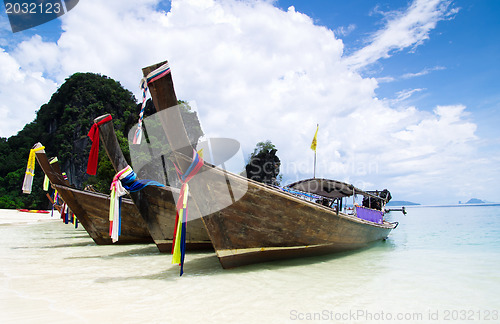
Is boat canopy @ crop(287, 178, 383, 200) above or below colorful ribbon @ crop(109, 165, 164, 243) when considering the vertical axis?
above

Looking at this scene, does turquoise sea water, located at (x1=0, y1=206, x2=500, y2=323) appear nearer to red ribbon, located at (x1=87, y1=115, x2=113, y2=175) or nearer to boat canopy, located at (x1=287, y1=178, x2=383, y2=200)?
red ribbon, located at (x1=87, y1=115, x2=113, y2=175)

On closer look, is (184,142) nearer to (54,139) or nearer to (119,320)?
(119,320)

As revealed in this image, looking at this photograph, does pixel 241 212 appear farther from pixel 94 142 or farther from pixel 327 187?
pixel 327 187

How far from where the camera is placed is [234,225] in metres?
4.55

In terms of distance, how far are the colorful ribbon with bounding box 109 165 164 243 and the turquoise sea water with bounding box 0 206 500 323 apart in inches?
28.6

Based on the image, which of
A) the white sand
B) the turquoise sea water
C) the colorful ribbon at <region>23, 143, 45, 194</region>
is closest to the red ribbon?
the turquoise sea water

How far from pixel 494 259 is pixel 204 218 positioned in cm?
827

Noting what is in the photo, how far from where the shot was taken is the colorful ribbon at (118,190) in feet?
15.7

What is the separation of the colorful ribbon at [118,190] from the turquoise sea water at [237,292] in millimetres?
726

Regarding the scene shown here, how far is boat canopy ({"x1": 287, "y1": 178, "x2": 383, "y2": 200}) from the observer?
920 centimetres

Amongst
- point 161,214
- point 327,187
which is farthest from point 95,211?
point 327,187

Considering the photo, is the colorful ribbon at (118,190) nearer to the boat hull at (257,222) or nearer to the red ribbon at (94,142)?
the red ribbon at (94,142)

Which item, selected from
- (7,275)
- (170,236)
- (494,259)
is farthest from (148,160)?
(494,259)

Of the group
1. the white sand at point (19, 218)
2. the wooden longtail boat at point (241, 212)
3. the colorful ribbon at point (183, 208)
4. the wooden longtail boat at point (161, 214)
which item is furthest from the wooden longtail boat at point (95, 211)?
the white sand at point (19, 218)
